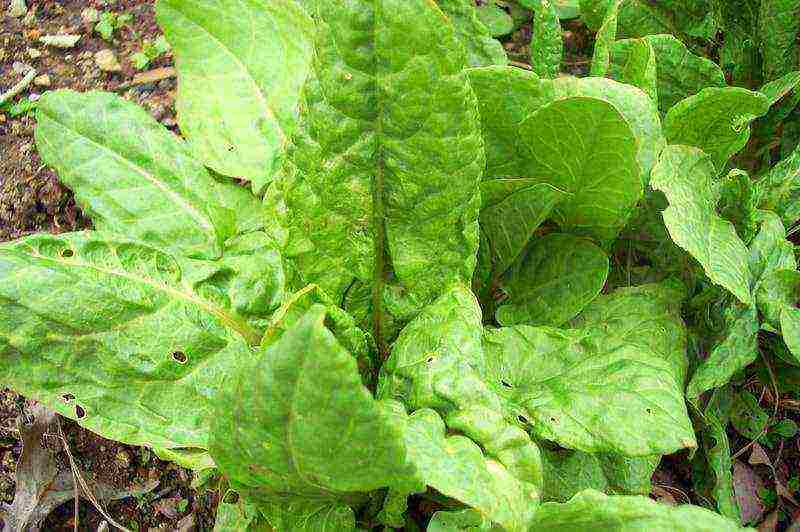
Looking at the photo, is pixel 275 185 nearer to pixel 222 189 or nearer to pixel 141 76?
pixel 222 189

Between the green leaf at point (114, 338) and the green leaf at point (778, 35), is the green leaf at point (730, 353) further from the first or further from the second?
the green leaf at point (114, 338)

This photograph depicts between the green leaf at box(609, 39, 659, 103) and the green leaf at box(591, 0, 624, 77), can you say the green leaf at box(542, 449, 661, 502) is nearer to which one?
the green leaf at box(609, 39, 659, 103)

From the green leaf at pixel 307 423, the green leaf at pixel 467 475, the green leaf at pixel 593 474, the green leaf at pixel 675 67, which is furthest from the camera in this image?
the green leaf at pixel 675 67

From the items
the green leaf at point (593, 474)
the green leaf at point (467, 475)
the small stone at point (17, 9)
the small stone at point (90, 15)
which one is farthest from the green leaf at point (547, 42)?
the small stone at point (17, 9)

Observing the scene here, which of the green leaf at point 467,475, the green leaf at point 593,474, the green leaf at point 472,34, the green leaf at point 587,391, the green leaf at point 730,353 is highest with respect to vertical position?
the green leaf at point 472,34

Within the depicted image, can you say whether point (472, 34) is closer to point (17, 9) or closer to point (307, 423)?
A: point (307, 423)

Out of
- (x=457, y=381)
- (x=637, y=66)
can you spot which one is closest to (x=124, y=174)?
(x=457, y=381)

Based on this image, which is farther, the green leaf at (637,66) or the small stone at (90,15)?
the small stone at (90,15)
